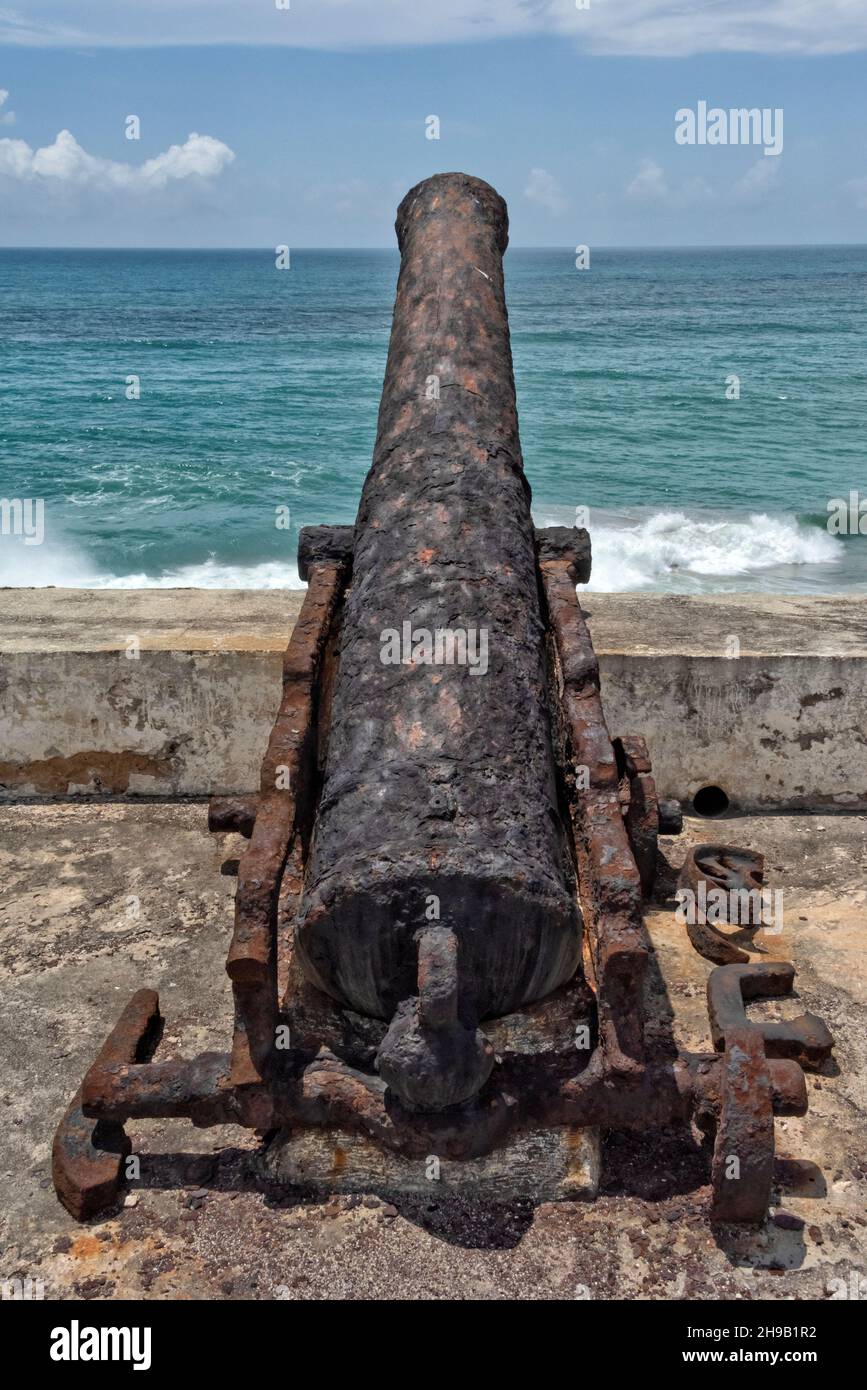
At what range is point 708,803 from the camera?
5.22 metres

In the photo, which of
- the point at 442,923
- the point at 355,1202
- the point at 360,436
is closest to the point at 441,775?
the point at 442,923

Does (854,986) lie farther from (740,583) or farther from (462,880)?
(740,583)

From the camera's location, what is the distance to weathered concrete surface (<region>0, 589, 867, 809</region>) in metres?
5.04

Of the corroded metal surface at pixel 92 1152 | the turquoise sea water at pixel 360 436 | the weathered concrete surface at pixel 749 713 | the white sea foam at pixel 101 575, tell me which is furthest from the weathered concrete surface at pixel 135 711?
the white sea foam at pixel 101 575

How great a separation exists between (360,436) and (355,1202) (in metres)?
28.7

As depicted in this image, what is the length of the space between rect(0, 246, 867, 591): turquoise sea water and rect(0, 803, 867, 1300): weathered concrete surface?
12821mm

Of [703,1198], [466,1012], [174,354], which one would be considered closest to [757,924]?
[703,1198]

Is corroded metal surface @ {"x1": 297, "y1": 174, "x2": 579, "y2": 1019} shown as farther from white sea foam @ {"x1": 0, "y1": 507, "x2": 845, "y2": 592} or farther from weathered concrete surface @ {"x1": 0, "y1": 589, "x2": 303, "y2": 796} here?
white sea foam @ {"x1": 0, "y1": 507, "x2": 845, "y2": 592}

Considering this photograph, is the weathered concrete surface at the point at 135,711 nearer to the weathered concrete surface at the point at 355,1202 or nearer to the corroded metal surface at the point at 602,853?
→ the weathered concrete surface at the point at 355,1202

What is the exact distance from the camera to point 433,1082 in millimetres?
2600

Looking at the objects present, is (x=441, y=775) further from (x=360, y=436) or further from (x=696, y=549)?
(x=360, y=436)

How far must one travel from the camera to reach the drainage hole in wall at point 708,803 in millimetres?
5203

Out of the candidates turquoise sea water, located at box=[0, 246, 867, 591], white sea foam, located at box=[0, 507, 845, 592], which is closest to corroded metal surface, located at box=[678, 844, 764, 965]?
white sea foam, located at box=[0, 507, 845, 592]

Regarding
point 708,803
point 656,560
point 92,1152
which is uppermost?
point 656,560
